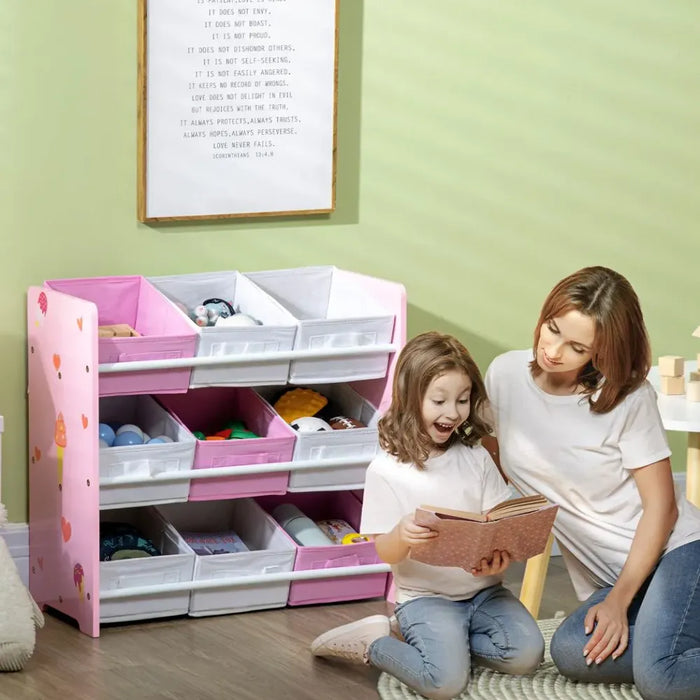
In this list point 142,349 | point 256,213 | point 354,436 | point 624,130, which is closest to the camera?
point 142,349

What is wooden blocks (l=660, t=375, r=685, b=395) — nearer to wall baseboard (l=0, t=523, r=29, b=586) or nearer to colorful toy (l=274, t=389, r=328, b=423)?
colorful toy (l=274, t=389, r=328, b=423)

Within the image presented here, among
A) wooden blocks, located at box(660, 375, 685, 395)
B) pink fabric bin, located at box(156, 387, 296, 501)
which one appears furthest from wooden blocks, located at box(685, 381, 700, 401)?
pink fabric bin, located at box(156, 387, 296, 501)

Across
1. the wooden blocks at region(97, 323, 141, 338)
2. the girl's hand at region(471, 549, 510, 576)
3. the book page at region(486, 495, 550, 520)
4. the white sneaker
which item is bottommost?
the white sneaker

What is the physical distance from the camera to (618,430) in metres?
2.44

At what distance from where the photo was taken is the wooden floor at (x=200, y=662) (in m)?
2.47

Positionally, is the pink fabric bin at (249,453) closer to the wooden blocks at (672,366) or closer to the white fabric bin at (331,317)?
the white fabric bin at (331,317)

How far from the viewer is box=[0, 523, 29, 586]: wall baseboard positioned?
300 centimetres

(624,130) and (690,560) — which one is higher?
(624,130)

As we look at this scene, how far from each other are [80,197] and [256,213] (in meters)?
0.40

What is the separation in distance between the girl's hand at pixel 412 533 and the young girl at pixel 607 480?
274 mm

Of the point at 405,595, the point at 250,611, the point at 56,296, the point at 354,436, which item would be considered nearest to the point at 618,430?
the point at 405,595

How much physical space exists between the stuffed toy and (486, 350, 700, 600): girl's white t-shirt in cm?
95

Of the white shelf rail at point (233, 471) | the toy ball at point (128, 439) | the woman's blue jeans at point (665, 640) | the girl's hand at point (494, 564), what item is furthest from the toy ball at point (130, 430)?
the woman's blue jeans at point (665, 640)

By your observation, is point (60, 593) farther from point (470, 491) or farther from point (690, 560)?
point (690, 560)
